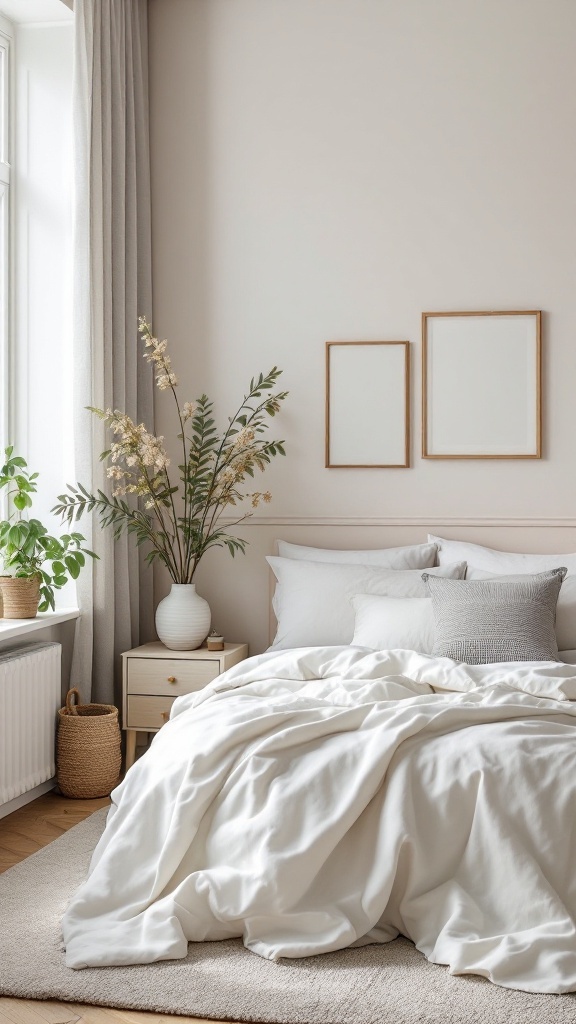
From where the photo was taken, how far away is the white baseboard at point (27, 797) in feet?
12.4

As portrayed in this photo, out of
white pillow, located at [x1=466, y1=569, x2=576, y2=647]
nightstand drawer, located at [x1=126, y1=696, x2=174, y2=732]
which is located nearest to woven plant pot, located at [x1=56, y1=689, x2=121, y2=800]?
nightstand drawer, located at [x1=126, y1=696, x2=174, y2=732]

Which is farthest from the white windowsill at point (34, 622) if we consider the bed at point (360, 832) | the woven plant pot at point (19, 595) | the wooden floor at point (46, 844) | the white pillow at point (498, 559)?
the white pillow at point (498, 559)

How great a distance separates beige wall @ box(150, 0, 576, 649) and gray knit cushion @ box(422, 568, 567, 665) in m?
0.87

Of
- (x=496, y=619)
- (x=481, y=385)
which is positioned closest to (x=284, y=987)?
(x=496, y=619)

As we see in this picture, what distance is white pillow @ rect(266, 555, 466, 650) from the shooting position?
4051 millimetres

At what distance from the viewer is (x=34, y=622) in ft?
12.5

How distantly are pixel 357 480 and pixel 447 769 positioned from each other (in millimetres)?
2144

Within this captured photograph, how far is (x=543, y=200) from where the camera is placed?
174 inches

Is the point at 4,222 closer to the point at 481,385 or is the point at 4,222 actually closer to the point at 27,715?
the point at 27,715

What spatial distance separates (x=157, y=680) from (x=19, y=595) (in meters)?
0.71

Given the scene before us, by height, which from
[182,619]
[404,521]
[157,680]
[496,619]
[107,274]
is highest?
[107,274]

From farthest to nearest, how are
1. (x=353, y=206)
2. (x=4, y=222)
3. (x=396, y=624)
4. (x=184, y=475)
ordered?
(x=184, y=475), (x=353, y=206), (x=4, y=222), (x=396, y=624)

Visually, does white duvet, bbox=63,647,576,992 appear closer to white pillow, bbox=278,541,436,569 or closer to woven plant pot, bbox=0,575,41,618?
woven plant pot, bbox=0,575,41,618

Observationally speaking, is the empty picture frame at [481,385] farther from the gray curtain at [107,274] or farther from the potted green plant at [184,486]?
the gray curtain at [107,274]
